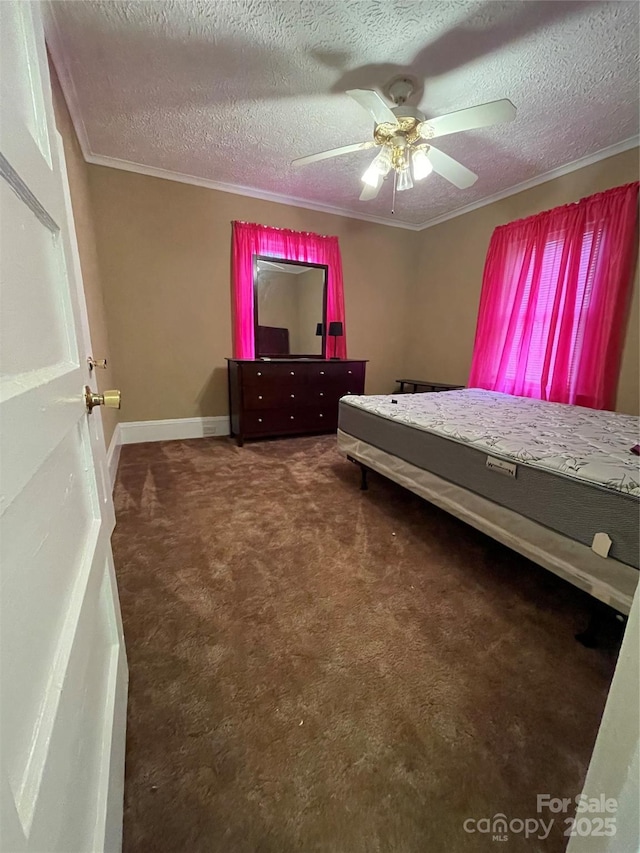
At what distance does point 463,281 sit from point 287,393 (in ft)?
7.94

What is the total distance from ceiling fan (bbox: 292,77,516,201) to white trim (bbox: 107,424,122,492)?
2463 mm

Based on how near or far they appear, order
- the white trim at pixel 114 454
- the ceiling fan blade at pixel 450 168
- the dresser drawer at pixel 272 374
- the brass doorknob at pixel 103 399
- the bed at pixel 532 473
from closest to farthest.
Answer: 1. the brass doorknob at pixel 103 399
2. the bed at pixel 532 473
3. the ceiling fan blade at pixel 450 168
4. the white trim at pixel 114 454
5. the dresser drawer at pixel 272 374

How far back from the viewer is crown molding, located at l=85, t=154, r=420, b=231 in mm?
2936

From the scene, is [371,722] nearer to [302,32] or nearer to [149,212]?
[302,32]

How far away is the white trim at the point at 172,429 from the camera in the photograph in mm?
3463

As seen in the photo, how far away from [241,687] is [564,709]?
39.5 inches

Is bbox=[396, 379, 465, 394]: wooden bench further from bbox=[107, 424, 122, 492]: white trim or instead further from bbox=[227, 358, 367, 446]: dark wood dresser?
bbox=[107, 424, 122, 492]: white trim

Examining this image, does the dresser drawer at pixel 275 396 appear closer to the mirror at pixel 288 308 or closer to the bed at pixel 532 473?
the mirror at pixel 288 308

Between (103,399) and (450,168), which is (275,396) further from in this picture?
(103,399)

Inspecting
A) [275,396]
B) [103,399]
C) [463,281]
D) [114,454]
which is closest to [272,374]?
[275,396]

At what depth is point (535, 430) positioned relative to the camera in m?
1.83

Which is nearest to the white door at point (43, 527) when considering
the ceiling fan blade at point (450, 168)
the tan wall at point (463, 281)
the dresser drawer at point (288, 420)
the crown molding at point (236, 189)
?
the ceiling fan blade at point (450, 168)

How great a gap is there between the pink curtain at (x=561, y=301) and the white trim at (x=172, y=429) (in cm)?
295

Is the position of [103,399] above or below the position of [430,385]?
above
